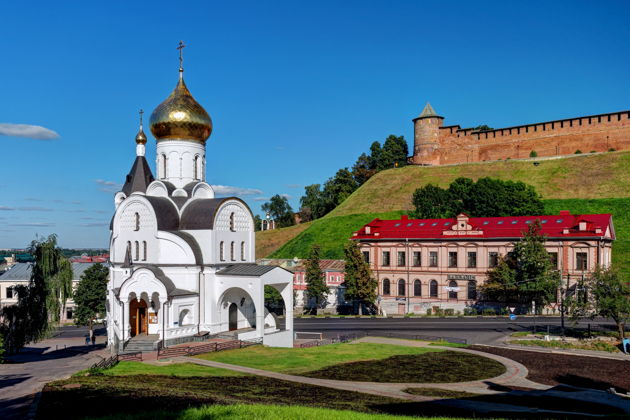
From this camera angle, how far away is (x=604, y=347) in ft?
106

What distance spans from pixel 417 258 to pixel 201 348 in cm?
3348

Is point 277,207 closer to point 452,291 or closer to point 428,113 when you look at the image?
point 428,113

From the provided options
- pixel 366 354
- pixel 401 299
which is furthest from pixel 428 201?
pixel 366 354

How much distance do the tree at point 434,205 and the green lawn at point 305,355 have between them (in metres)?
48.3

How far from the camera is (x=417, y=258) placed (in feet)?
189

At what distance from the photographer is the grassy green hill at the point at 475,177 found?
77.1m

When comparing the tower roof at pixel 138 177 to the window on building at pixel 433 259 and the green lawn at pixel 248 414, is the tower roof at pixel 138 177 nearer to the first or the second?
the green lawn at pixel 248 414

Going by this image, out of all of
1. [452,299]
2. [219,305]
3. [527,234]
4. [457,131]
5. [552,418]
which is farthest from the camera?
[457,131]

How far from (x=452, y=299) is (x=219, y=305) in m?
28.5

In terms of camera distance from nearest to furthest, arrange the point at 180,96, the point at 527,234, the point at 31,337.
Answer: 1. the point at 31,337
2. the point at 180,96
3. the point at 527,234

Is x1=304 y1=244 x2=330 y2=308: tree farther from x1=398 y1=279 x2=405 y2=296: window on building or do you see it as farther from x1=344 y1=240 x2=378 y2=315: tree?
x1=398 y1=279 x2=405 y2=296: window on building

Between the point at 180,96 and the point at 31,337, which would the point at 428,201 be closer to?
the point at 180,96

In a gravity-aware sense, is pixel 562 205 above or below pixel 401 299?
above

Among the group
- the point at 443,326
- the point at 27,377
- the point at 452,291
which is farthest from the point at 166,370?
the point at 452,291
